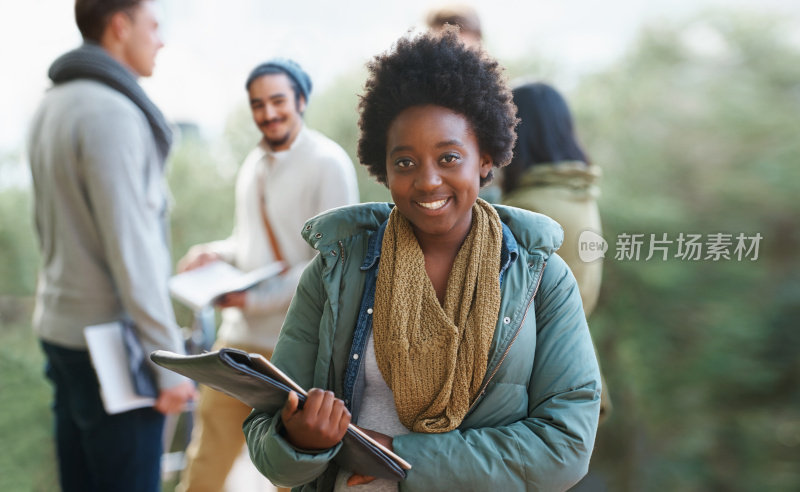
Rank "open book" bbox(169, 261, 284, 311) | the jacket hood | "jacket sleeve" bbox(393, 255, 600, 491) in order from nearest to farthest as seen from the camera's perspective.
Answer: "jacket sleeve" bbox(393, 255, 600, 491) → the jacket hood → "open book" bbox(169, 261, 284, 311)

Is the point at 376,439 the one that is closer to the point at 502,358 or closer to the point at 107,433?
the point at 502,358

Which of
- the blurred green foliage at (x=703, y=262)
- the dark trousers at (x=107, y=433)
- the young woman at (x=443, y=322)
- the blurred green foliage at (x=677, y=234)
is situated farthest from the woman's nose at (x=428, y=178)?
the blurred green foliage at (x=703, y=262)

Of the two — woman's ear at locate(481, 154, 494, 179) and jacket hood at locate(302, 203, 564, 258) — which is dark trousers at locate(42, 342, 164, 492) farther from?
woman's ear at locate(481, 154, 494, 179)

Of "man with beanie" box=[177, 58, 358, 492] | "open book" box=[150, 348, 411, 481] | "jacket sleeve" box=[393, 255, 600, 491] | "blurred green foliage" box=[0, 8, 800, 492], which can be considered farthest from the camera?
"blurred green foliage" box=[0, 8, 800, 492]

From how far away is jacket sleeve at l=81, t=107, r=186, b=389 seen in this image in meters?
1.92

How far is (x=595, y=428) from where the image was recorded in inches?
45.9

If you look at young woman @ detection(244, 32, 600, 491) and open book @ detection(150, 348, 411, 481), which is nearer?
open book @ detection(150, 348, 411, 481)

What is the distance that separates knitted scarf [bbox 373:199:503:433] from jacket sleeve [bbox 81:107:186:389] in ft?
3.34

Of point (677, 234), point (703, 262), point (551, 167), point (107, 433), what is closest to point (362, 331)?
point (551, 167)

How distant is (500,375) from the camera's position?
3.82 ft

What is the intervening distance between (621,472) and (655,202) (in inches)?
60.4

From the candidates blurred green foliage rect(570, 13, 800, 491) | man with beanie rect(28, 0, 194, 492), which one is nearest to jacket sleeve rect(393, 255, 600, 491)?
man with beanie rect(28, 0, 194, 492)

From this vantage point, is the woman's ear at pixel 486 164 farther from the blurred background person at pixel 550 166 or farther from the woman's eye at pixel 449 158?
the blurred background person at pixel 550 166

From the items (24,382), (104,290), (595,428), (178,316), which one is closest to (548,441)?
(595,428)
